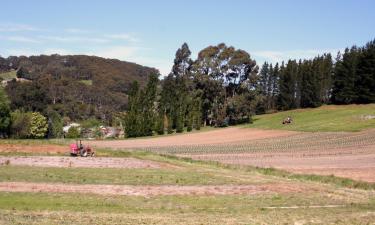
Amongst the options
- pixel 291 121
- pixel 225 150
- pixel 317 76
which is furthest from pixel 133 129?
pixel 317 76

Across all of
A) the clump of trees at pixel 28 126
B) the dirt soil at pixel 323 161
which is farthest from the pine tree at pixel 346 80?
the clump of trees at pixel 28 126

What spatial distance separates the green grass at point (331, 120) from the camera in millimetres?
76700

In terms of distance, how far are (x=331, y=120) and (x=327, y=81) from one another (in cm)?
4249

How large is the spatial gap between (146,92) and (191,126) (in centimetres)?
1224

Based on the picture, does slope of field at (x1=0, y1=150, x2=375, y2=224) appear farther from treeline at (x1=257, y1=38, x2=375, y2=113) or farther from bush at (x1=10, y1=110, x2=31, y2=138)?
bush at (x1=10, y1=110, x2=31, y2=138)

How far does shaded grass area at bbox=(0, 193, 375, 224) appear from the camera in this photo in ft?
50.9

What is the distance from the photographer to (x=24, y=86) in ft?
588

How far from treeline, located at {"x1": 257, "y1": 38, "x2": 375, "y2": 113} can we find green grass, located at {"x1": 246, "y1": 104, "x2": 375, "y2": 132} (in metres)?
4.81

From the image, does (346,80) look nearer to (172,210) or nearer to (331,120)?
(331,120)

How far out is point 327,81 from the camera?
128125 millimetres

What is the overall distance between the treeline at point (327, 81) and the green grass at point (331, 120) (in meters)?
4.81

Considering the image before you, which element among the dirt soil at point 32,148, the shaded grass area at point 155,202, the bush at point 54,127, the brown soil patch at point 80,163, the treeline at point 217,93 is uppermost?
the treeline at point 217,93

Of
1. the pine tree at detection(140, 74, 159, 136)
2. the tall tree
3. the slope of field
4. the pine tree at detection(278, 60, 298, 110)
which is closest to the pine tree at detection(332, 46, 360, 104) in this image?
the pine tree at detection(278, 60, 298, 110)

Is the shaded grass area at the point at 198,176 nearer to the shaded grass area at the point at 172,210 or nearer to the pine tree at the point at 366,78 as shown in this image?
the shaded grass area at the point at 172,210
